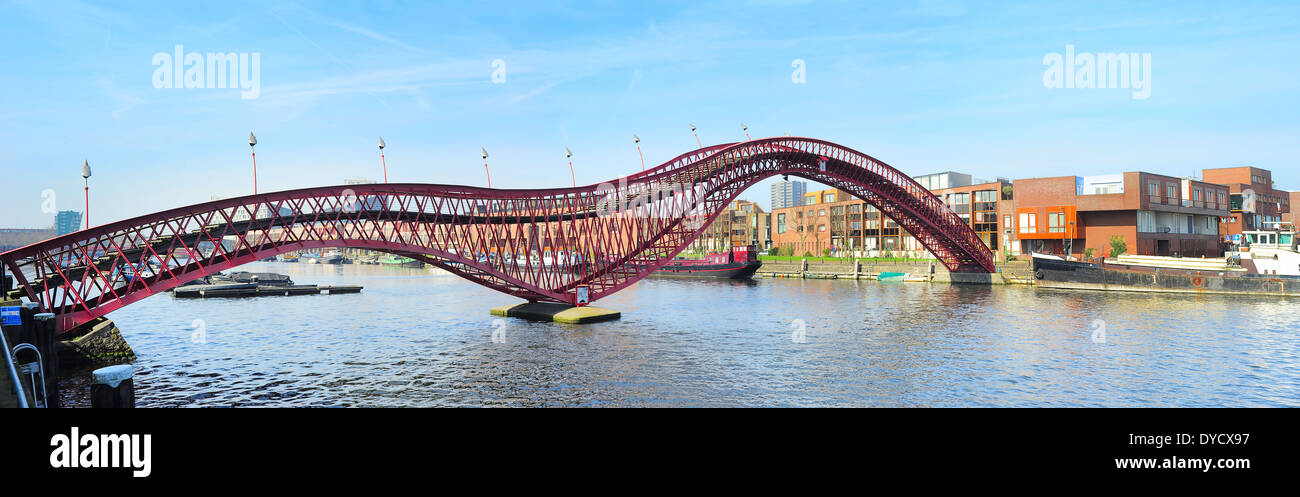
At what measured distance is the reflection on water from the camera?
80.5ft

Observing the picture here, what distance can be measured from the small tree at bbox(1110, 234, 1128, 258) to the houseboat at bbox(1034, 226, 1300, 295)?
27.8 feet

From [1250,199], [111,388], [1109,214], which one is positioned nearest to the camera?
[111,388]

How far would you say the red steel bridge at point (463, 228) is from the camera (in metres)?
30.6

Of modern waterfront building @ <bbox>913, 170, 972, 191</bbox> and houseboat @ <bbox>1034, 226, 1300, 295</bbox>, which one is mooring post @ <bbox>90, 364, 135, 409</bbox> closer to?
houseboat @ <bbox>1034, 226, 1300, 295</bbox>

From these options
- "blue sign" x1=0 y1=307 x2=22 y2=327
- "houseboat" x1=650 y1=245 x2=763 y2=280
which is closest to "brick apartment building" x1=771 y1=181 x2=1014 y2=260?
"houseboat" x1=650 y1=245 x2=763 y2=280

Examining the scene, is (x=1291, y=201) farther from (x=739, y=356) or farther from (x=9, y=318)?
(x=9, y=318)

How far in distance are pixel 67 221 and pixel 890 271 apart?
16692 cm

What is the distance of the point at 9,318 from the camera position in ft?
73.4

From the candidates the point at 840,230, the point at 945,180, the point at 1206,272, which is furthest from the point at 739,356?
the point at 945,180
